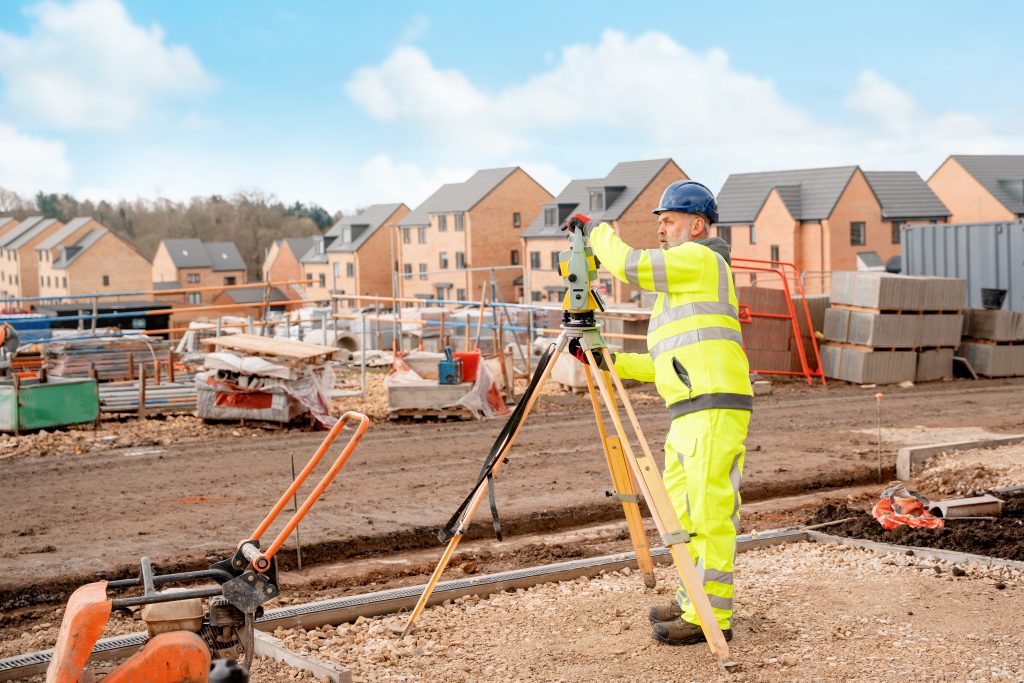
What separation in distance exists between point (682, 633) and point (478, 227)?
193 feet

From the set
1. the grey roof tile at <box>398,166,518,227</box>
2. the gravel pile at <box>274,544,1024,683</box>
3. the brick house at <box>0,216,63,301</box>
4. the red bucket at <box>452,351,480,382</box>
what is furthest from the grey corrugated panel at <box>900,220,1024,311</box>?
the brick house at <box>0,216,63,301</box>

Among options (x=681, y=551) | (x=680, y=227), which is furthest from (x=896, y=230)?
(x=681, y=551)

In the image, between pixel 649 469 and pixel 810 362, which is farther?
pixel 810 362

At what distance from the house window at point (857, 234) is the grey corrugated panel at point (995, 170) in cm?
1048

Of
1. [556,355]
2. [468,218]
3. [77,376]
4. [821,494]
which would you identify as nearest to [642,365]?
[556,355]

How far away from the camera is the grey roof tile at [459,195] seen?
6381 centimetres

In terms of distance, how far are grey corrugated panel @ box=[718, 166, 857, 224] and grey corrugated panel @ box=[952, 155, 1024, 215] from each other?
11246 mm

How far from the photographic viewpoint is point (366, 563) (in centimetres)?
893

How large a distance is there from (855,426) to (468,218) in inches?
1933

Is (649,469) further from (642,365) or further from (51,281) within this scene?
(51,281)

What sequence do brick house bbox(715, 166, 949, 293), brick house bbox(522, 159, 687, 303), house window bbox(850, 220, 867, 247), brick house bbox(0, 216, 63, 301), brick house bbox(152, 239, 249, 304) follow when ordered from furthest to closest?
brick house bbox(0, 216, 63, 301) < brick house bbox(152, 239, 249, 304) < brick house bbox(522, 159, 687, 303) < house window bbox(850, 220, 867, 247) < brick house bbox(715, 166, 949, 293)

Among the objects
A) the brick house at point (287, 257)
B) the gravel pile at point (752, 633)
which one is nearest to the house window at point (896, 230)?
the brick house at point (287, 257)

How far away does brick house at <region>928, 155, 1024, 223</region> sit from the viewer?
59281mm

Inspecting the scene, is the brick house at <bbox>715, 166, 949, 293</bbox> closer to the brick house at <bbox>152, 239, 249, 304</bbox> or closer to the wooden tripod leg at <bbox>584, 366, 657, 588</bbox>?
the brick house at <bbox>152, 239, 249, 304</bbox>
